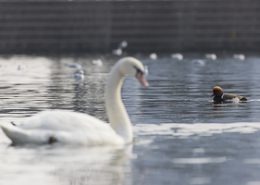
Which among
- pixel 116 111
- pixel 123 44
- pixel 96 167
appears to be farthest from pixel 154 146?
pixel 123 44

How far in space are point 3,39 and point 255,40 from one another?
17.8 meters

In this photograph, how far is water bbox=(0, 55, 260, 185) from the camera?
14406 millimetres

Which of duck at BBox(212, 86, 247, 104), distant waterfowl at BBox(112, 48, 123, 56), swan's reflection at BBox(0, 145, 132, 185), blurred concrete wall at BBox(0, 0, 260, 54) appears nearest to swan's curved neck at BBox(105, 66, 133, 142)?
swan's reflection at BBox(0, 145, 132, 185)

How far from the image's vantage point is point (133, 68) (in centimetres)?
1797

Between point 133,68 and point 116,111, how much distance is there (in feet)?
2.29

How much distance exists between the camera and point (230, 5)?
284 ft

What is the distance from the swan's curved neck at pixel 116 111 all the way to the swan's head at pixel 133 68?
0.44ft

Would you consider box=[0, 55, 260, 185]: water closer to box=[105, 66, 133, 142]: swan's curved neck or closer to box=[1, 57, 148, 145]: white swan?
box=[1, 57, 148, 145]: white swan

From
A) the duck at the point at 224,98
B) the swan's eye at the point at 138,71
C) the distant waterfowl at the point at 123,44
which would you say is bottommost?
the distant waterfowl at the point at 123,44

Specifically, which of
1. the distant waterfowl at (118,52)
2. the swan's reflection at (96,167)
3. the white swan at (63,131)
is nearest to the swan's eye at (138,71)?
the white swan at (63,131)

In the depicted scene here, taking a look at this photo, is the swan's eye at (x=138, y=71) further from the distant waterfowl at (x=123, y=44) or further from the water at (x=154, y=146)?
the distant waterfowl at (x=123, y=44)

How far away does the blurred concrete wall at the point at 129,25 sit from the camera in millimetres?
84000

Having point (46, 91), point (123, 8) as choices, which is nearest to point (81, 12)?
point (123, 8)

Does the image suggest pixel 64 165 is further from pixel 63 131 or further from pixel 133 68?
pixel 133 68
